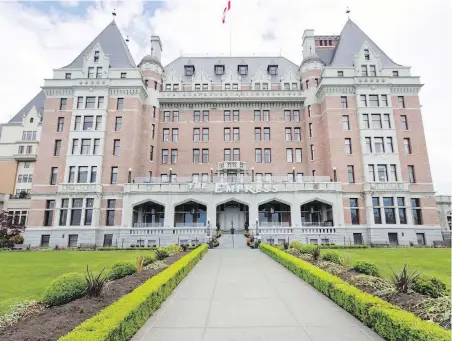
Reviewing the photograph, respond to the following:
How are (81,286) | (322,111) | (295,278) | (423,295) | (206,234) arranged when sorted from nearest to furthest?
(423,295), (81,286), (295,278), (206,234), (322,111)

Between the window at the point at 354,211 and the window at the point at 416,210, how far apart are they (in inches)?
294

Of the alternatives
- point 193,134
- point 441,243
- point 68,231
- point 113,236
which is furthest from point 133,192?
point 441,243

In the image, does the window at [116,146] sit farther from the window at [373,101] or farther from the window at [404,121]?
the window at [404,121]

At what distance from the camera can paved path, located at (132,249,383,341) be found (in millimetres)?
6086

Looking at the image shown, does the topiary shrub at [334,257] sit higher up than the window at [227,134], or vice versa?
the window at [227,134]

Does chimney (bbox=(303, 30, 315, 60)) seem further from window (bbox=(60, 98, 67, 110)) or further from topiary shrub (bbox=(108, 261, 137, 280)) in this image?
topiary shrub (bbox=(108, 261, 137, 280))

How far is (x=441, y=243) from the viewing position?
33.2 meters

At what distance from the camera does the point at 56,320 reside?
6.48 meters

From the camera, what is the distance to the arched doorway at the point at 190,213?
38375mm

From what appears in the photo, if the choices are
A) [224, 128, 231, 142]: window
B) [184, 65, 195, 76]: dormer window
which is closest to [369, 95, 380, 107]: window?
[224, 128, 231, 142]: window

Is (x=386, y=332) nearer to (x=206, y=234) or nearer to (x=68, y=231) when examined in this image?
(x=206, y=234)

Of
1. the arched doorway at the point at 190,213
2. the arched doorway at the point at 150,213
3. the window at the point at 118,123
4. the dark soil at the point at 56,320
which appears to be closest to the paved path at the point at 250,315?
the dark soil at the point at 56,320

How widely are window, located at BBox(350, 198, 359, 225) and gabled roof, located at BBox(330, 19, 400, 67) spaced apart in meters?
20.6

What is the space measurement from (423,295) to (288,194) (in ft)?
89.9
